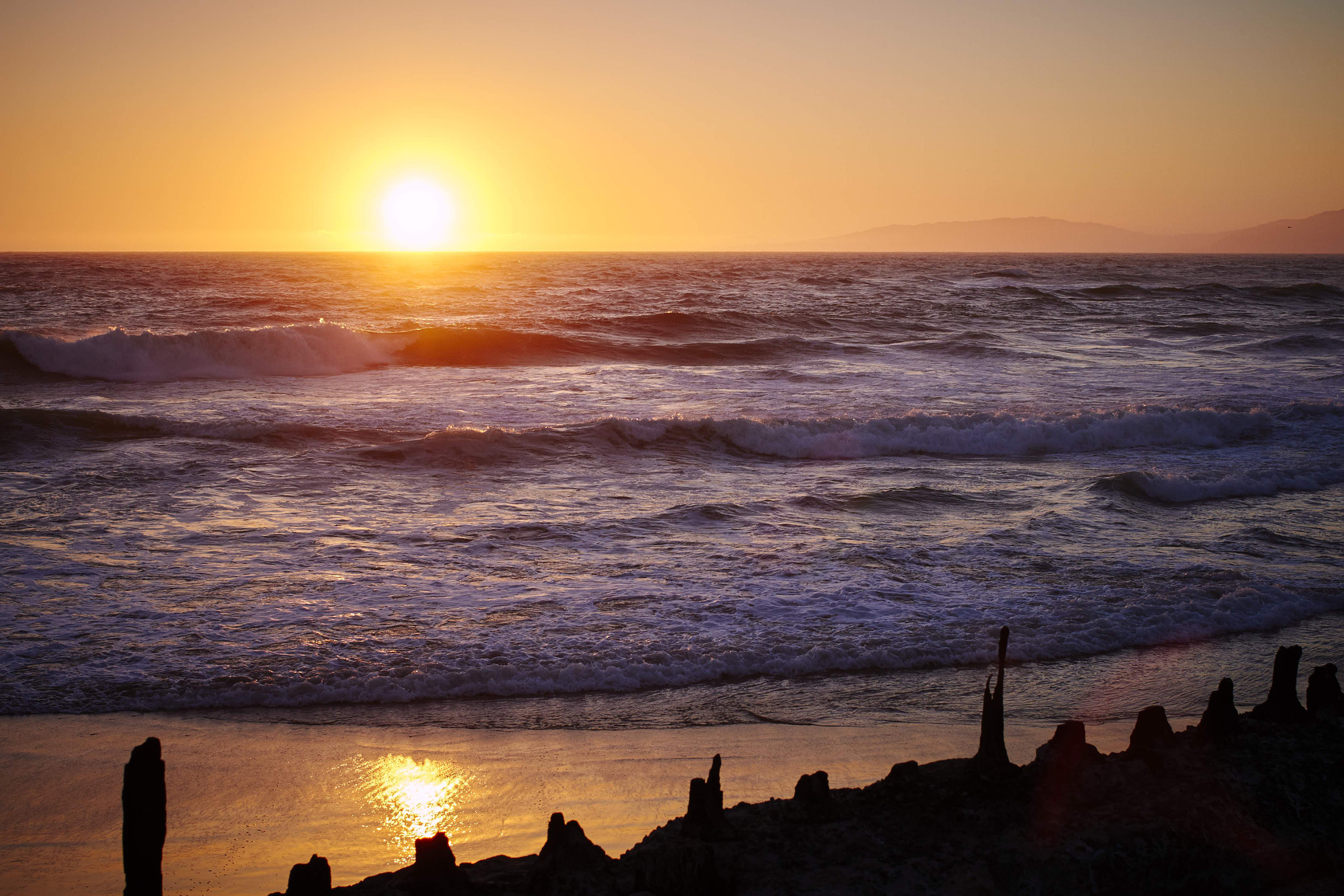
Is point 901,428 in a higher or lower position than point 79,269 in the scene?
lower

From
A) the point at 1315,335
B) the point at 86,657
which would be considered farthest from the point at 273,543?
the point at 1315,335

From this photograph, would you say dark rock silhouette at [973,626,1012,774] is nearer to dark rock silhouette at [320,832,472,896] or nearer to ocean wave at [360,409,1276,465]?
dark rock silhouette at [320,832,472,896]

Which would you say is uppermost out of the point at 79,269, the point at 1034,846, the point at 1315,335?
the point at 79,269

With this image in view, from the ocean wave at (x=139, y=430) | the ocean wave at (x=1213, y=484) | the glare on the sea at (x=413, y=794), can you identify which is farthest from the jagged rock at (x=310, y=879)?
the ocean wave at (x=139, y=430)

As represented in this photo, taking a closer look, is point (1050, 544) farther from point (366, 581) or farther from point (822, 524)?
point (366, 581)

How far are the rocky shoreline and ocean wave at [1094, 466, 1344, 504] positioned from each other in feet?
26.5

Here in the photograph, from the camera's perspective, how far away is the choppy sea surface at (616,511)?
614 centimetres

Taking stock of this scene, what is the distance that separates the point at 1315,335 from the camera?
28.1 m

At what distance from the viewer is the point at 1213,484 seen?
11008 millimetres

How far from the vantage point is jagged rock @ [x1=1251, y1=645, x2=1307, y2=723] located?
3469 mm

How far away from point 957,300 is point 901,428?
2916 cm

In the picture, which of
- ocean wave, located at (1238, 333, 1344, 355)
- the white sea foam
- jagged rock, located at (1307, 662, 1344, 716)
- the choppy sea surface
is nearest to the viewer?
jagged rock, located at (1307, 662, 1344, 716)

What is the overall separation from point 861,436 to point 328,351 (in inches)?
612

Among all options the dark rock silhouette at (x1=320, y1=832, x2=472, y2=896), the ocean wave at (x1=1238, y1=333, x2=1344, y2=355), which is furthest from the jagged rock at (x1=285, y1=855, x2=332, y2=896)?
the ocean wave at (x1=1238, y1=333, x2=1344, y2=355)
